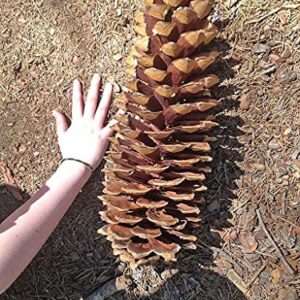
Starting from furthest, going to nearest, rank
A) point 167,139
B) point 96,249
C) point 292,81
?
point 96,249 < point 292,81 < point 167,139

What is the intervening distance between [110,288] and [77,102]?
0.49m

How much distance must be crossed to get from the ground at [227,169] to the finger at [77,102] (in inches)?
1.6

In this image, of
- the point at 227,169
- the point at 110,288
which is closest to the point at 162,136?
the point at 227,169

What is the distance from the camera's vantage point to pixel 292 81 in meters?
1.44

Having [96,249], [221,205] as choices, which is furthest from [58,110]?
[221,205]

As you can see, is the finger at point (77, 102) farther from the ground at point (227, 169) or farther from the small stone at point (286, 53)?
the small stone at point (286, 53)

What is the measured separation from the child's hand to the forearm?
0.04 meters

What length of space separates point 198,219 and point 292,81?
41cm

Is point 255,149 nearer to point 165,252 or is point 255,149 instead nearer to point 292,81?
point 292,81

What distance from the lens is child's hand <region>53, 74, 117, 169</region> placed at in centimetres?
152

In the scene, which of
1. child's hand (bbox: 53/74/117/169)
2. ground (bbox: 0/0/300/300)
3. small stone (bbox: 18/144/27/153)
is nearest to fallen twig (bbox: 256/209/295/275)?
ground (bbox: 0/0/300/300)

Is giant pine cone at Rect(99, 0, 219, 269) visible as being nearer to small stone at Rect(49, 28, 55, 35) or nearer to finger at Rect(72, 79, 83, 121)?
finger at Rect(72, 79, 83, 121)

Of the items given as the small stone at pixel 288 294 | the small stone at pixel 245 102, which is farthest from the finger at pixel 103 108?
the small stone at pixel 288 294

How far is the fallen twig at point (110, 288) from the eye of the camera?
1.54m
